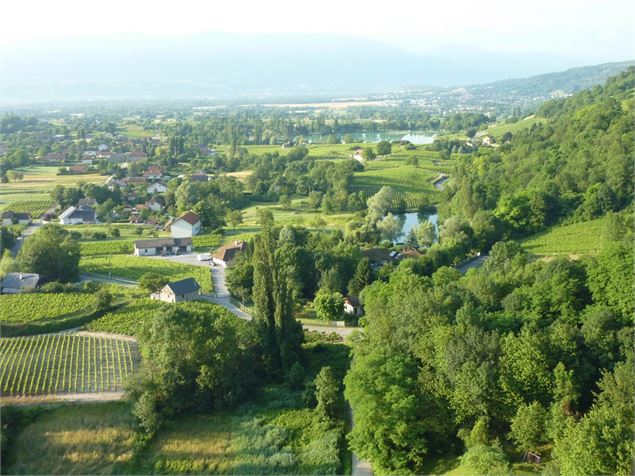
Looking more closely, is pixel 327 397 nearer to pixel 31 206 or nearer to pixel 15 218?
pixel 15 218

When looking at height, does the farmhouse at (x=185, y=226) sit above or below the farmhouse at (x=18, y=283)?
below

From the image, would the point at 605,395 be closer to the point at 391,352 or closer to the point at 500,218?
the point at 391,352

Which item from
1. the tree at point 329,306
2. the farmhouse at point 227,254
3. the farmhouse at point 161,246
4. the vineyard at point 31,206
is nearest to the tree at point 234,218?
the farmhouse at point 161,246

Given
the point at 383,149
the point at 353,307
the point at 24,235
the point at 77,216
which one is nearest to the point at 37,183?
the point at 77,216

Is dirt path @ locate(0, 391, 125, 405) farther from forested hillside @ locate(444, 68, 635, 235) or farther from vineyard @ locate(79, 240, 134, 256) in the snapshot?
forested hillside @ locate(444, 68, 635, 235)

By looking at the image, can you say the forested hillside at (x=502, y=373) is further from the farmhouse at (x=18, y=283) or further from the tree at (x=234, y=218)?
the tree at (x=234, y=218)

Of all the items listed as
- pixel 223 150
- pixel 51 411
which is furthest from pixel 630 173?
pixel 223 150
